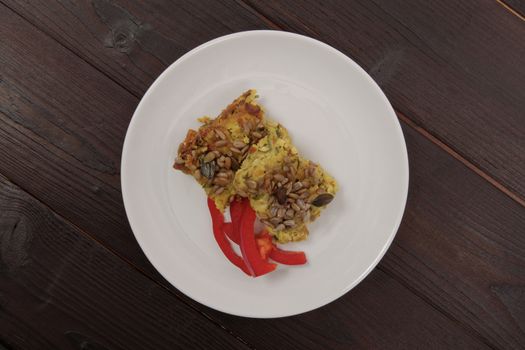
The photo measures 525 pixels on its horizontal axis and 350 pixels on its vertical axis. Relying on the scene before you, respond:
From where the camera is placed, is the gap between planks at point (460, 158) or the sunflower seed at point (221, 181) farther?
the gap between planks at point (460, 158)

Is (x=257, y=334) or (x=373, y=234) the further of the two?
(x=257, y=334)

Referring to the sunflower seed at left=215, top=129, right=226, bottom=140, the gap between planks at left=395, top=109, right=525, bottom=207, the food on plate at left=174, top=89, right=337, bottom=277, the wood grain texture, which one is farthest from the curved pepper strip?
the gap between planks at left=395, top=109, right=525, bottom=207

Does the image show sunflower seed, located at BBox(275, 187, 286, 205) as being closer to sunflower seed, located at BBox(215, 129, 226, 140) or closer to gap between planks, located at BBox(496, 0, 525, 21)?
sunflower seed, located at BBox(215, 129, 226, 140)

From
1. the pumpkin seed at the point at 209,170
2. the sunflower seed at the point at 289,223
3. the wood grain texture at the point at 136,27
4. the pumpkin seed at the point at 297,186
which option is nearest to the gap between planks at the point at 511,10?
the wood grain texture at the point at 136,27

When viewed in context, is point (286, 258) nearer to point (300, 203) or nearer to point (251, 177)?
point (300, 203)

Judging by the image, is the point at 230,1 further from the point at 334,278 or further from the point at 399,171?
the point at 334,278

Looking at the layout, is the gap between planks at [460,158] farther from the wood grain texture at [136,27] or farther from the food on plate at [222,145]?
the wood grain texture at [136,27]

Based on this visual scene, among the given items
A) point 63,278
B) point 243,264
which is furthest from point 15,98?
point 243,264
